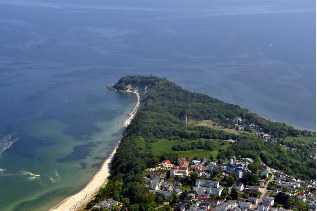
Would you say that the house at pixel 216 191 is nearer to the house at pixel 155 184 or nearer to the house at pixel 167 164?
the house at pixel 155 184

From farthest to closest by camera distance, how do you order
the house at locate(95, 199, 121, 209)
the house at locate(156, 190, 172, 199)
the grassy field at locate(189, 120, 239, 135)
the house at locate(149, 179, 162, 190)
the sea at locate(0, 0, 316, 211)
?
the grassy field at locate(189, 120, 239, 135) → the sea at locate(0, 0, 316, 211) → the house at locate(149, 179, 162, 190) → the house at locate(156, 190, 172, 199) → the house at locate(95, 199, 121, 209)

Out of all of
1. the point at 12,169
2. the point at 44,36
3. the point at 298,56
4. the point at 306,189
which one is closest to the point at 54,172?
the point at 12,169

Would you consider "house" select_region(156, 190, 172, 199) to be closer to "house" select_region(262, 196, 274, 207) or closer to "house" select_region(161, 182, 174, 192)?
"house" select_region(161, 182, 174, 192)

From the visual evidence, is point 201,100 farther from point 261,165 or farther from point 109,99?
point 261,165

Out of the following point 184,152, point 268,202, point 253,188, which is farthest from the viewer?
point 184,152

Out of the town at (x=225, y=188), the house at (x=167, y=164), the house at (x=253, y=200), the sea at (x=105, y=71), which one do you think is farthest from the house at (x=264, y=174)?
the sea at (x=105, y=71)

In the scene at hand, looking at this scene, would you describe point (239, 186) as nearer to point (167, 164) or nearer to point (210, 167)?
point (210, 167)

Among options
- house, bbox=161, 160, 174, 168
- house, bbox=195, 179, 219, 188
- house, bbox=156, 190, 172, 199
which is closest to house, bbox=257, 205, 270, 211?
house, bbox=195, 179, 219, 188

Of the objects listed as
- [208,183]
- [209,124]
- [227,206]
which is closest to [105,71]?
[209,124]
